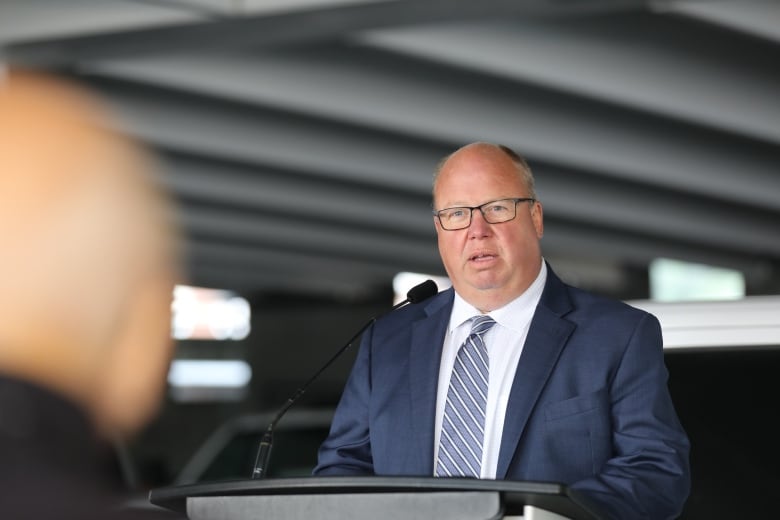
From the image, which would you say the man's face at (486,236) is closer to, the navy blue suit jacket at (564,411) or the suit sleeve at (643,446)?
the navy blue suit jacket at (564,411)

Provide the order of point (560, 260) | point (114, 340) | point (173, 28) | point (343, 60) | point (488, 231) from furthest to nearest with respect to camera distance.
A: point (560, 260) → point (343, 60) → point (173, 28) → point (114, 340) → point (488, 231)

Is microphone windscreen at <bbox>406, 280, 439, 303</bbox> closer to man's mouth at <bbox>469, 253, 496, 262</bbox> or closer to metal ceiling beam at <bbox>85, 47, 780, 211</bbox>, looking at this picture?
man's mouth at <bbox>469, 253, 496, 262</bbox>

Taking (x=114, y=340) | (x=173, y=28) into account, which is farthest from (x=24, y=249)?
(x=114, y=340)

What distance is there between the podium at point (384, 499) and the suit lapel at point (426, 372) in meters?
0.60

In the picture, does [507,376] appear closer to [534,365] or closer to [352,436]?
[534,365]

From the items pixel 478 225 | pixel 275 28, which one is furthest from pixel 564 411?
pixel 275 28

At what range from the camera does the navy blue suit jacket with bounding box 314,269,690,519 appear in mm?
2514

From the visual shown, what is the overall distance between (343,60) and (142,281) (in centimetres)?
695

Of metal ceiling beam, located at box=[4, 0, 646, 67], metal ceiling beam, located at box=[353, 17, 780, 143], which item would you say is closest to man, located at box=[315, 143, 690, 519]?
metal ceiling beam, located at box=[4, 0, 646, 67]

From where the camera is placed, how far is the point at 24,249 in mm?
11273

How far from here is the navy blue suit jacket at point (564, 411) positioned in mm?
2514

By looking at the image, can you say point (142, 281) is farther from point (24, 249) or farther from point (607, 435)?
point (607, 435)

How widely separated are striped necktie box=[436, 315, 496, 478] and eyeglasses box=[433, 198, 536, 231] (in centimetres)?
26

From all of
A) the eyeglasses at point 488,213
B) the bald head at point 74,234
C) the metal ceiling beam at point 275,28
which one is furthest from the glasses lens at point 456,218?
the metal ceiling beam at point 275,28
